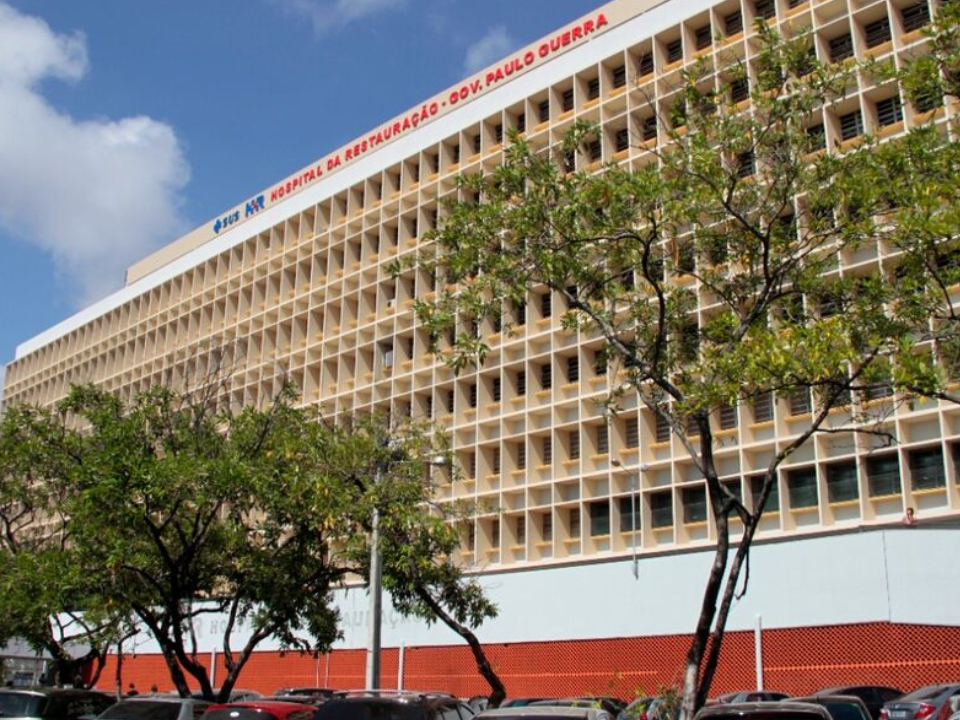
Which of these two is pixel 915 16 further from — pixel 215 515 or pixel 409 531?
pixel 215 515

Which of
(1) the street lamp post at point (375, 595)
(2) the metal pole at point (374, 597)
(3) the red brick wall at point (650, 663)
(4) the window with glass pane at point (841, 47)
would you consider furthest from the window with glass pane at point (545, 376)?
(2) the metal pole at point (374, 597)

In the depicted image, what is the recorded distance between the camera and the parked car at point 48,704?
17031mm

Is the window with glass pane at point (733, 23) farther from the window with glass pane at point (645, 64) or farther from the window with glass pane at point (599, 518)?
the window with glass pane at point (599, 518)

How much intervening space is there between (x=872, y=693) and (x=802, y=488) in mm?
8882

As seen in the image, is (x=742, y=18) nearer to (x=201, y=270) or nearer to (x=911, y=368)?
(x=911, y=368)

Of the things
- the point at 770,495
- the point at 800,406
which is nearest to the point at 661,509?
the point at 770,495

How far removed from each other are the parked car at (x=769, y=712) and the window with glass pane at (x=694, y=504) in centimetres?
2494

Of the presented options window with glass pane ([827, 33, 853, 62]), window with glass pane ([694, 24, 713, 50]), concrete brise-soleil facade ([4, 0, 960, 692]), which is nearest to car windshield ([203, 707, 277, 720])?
concrete brise-soleil facade ([4, 0, 960, 692])

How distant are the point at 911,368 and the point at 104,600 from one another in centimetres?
1698

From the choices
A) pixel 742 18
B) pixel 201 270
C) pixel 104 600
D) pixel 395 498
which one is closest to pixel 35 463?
pixel 104 600

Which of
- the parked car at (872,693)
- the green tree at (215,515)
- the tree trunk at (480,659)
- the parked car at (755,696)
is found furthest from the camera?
the parked car at (872,693)

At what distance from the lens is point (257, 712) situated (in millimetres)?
13164

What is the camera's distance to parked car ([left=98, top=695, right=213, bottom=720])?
15.6 meters

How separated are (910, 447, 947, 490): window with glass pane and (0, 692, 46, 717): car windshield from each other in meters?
23.9
